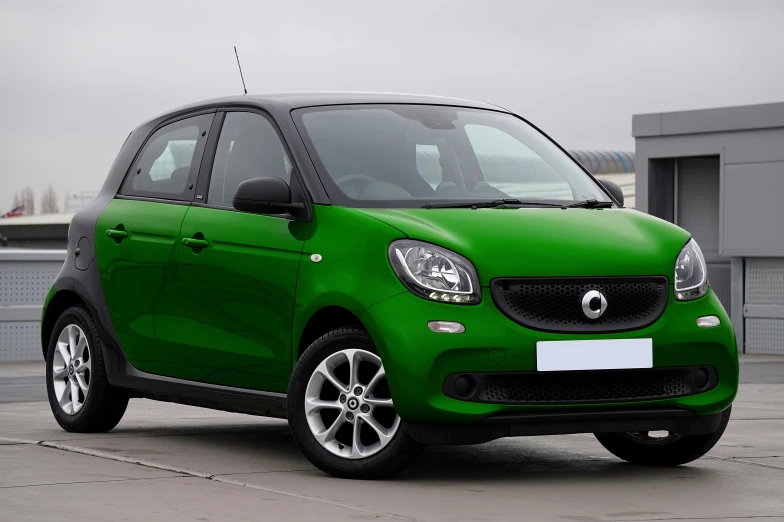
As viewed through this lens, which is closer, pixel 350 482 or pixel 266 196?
pixel 350 482

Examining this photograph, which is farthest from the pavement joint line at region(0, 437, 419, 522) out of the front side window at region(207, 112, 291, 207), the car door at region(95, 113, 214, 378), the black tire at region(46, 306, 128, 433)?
the front side window at region(207, 112, 291, 207)

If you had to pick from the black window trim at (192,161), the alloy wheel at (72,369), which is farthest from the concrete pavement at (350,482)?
the black window trim at (192,161)

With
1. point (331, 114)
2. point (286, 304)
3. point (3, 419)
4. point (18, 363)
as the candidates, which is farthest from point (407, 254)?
point (18, 363)

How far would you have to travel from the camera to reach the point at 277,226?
22.2ft

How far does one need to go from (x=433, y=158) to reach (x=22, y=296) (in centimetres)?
1055

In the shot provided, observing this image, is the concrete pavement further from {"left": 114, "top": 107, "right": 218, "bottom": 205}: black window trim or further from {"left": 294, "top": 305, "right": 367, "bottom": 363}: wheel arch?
{"left": 114, "top": 107, "right": 218, "bottom": 205}: black window trim

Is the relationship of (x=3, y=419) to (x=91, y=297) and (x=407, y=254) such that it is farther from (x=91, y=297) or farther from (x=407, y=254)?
(x=407, y=254)

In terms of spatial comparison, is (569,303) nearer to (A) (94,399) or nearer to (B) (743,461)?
(B) (743,461)

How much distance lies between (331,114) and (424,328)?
5.53 feet

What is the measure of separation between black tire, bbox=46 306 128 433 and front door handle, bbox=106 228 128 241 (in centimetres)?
53

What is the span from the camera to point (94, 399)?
8.14m

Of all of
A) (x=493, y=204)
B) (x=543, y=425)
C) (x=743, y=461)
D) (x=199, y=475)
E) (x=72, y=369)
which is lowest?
(x=743, y=461)

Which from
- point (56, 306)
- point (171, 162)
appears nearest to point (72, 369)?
point (56, 306)

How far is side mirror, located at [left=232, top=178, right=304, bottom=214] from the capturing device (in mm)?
6613
